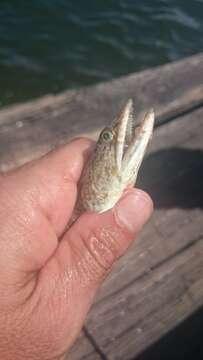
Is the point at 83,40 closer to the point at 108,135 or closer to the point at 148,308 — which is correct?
the point at 108,135

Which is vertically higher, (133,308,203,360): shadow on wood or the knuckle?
the knuckle

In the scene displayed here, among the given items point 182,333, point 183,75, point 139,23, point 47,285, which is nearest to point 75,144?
point 47,285

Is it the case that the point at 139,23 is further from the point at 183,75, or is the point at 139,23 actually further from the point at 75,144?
the point at 75,144

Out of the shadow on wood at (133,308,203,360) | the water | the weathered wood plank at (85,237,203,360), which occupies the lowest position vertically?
the water

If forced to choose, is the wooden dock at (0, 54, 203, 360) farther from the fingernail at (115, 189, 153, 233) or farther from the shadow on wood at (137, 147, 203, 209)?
the fingernail at (115, 189, 153, 233)

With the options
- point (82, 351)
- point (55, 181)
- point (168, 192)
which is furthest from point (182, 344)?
point (55, 181)

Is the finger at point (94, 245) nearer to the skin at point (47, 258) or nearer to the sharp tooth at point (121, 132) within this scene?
the skin at point (47, 258)

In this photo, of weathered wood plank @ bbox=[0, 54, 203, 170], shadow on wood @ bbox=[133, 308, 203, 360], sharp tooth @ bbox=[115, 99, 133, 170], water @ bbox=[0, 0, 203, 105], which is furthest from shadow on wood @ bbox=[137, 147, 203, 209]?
water @ bbox=[0, 0, 203, 105]
